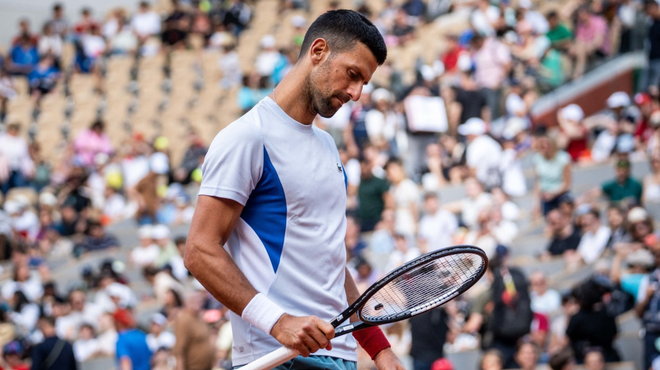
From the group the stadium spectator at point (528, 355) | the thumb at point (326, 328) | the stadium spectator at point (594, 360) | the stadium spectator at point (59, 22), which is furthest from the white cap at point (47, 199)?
the thumb at point (326, 328)

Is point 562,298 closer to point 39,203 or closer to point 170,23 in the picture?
point 39,203

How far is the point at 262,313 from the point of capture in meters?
3.22

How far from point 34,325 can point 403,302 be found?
1047 cm

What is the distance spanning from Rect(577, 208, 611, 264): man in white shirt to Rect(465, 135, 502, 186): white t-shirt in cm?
186

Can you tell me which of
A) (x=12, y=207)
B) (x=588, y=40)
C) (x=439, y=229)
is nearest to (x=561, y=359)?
(x=439, y=229)

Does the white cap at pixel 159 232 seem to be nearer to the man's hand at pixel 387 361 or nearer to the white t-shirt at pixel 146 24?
the white t-shirt at pixel 146 24

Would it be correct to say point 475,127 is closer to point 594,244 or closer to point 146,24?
point 594,244

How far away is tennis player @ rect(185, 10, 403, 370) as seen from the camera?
3.26 metres

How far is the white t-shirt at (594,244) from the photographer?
34.2 ft

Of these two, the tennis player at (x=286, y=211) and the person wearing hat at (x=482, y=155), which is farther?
the person wearing hat at (x=482, y=155)

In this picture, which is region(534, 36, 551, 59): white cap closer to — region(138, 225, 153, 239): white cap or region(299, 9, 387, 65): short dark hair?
region(138, 225, 153, 239): white cap

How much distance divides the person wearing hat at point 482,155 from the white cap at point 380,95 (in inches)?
69.8

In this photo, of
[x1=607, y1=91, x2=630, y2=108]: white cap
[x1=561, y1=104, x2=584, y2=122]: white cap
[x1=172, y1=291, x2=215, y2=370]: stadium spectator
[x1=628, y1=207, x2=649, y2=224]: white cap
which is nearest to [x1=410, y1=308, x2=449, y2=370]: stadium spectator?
[x1=172, y1=291, x2=215, y2=370]: stadium spectator

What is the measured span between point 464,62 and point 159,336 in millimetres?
6330
